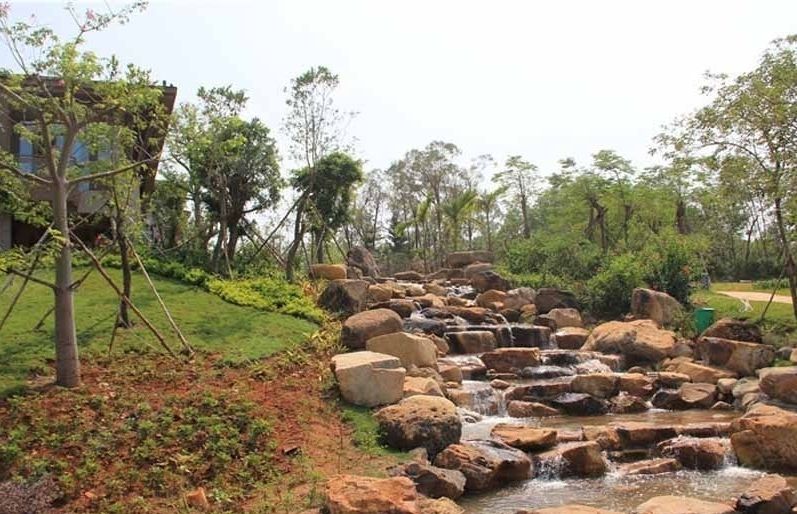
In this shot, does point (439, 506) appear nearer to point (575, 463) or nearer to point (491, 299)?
point (575, 463)

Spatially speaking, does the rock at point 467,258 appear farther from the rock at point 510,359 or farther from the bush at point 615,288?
the rock at point 510,359

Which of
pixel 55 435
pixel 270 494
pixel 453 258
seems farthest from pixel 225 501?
pixel 453 258

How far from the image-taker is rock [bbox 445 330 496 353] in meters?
16.6

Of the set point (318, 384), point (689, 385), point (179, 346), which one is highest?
point (179, 346)

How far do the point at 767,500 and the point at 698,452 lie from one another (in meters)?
2.03

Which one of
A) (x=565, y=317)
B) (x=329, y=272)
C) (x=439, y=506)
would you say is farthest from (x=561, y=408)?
(x=329, y=272)

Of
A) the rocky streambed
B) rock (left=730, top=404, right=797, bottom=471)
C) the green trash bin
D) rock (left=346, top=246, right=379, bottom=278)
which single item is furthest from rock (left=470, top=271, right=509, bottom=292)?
rock (left=730, top=404, right=797, bottom=471)

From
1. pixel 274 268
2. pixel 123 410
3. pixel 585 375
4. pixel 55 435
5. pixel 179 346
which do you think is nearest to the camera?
pixel 55 435

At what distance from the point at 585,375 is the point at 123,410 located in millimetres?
8472

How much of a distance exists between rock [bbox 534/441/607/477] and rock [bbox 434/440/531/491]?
0.28 meters

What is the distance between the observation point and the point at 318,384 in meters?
11.0

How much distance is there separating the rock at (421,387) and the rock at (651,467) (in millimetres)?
3293

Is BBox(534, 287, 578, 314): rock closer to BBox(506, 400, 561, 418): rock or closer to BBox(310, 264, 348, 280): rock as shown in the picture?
BBox(310, 264, 348, 280): rock

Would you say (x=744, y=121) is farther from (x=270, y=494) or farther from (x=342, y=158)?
(x=270, y=494)
